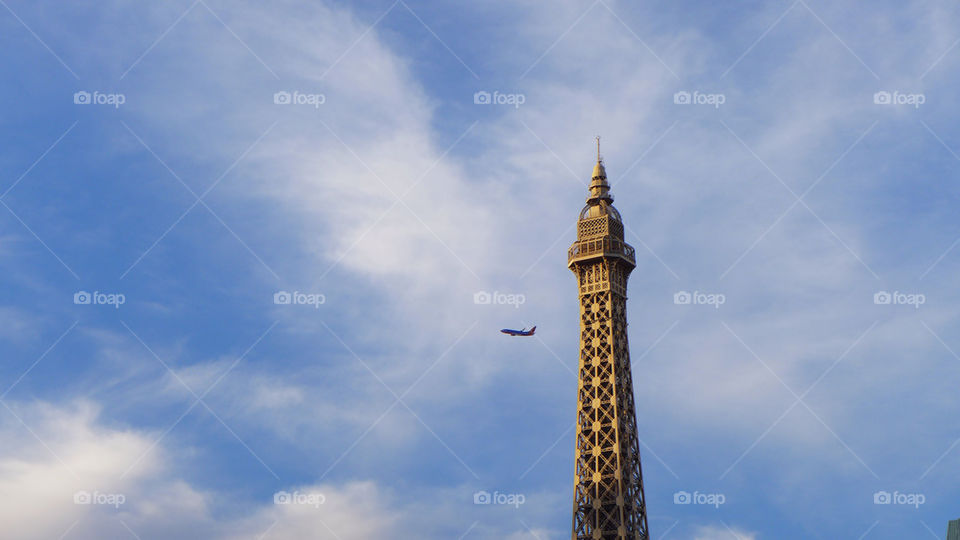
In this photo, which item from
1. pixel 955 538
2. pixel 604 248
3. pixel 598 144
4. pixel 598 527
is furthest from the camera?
pixel 598 144

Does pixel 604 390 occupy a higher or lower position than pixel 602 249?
lower

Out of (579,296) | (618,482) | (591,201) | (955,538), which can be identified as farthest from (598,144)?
(955,538)

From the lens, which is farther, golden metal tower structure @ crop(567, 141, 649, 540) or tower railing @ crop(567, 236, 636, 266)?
tower railing @ crop(567, 236, 636, 266)

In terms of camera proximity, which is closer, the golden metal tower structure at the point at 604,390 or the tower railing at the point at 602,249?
the golden metal tower structure at the point at 604,390

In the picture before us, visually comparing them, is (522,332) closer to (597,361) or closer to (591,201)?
(597,361)

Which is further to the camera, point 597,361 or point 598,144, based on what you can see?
point 598,144
